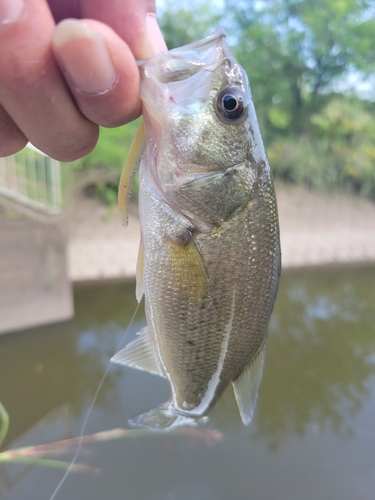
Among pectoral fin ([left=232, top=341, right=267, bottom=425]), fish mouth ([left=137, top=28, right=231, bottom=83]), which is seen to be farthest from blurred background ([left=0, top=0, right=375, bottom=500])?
fish mouth ([left=137, top=28, right=231, bottom=83])

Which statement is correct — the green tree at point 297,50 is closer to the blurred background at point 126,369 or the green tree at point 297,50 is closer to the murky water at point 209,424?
the blurred background at point 126,369

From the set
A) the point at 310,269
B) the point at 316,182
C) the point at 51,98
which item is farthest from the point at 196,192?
the point at 316,182

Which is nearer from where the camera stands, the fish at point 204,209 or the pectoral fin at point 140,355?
the fish at point 204,209

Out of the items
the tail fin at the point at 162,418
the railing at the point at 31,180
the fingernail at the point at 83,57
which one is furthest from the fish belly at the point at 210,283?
the railing at the point at 31,180

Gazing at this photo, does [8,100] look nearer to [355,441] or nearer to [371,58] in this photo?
[355,441]

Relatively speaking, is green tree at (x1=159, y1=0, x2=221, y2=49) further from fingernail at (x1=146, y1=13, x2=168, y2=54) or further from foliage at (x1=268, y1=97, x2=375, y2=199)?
fingernail at (x1=146, y1=13, x2=168, y2=54)

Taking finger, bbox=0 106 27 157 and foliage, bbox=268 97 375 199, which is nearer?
finger, bbox=0 106 27 157
